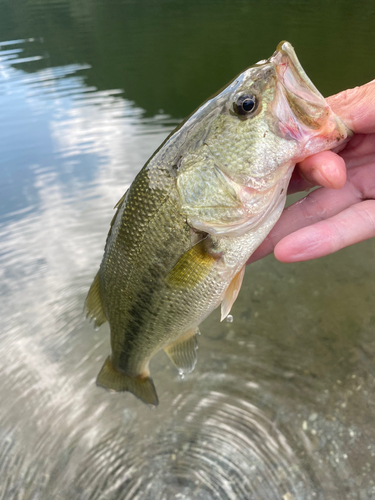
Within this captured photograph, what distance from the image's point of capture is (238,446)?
268 cm

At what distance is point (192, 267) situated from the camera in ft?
5.86

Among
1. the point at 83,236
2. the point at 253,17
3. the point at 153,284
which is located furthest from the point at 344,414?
the point at 253,17

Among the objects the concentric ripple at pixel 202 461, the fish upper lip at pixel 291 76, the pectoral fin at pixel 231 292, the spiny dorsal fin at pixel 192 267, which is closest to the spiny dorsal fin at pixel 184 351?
the pectoral fin at pixel 231 292

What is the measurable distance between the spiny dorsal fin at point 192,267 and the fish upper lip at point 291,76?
0.79 m

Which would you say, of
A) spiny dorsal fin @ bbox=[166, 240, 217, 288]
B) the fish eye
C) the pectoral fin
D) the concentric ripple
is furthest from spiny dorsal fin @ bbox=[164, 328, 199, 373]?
the fish eye

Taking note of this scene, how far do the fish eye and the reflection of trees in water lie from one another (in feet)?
23.8

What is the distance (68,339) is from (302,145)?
2.99 m

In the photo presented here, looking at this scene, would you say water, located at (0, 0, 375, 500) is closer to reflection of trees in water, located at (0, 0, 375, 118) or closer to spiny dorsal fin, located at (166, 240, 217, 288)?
spiny dorsal fin, located at (166, 240, 217, 288)

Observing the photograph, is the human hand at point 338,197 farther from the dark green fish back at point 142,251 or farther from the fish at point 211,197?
the dark green fish back at point 142,251

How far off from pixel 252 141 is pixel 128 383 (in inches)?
69.4

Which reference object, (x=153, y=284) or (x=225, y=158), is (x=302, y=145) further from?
(x=153, y=284)

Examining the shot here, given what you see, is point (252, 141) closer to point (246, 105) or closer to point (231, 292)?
point (246, 105)

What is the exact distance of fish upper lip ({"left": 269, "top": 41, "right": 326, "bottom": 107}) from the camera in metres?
1.54

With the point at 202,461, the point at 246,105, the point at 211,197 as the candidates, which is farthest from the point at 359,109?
the point at 202,461
